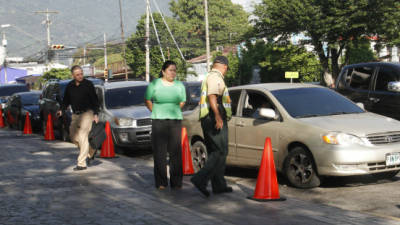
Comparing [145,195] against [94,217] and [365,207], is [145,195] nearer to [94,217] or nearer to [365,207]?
[94,217]

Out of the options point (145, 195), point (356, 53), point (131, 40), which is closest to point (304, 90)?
point (145, 195)

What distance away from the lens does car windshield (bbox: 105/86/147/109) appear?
15.0 meters

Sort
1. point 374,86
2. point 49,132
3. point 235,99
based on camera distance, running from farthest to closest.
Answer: point 49,132 < point 374,86 < point 235,99

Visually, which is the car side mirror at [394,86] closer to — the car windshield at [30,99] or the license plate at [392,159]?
the license plate at [392,159]

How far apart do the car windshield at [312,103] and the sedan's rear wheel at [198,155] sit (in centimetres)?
151

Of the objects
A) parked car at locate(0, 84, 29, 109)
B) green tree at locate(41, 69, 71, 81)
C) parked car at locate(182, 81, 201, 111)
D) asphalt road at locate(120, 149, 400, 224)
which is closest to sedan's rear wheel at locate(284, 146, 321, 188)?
asphalt road at locate(120, 149, 400, 224)

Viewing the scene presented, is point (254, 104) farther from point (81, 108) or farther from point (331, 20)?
point (331, 20)

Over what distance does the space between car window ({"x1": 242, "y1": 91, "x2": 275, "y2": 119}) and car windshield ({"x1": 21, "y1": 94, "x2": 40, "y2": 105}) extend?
52.7 feet

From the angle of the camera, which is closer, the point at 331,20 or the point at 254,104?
the point at 254,104

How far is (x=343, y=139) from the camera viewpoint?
8164 mm

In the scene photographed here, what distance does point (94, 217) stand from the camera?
6496 mm

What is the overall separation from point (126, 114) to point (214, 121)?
260 inches

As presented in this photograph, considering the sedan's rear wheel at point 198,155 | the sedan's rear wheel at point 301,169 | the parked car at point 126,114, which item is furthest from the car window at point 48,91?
the sedan's rear wheel at point 301,169

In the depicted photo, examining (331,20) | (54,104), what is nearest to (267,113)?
(54,104)
